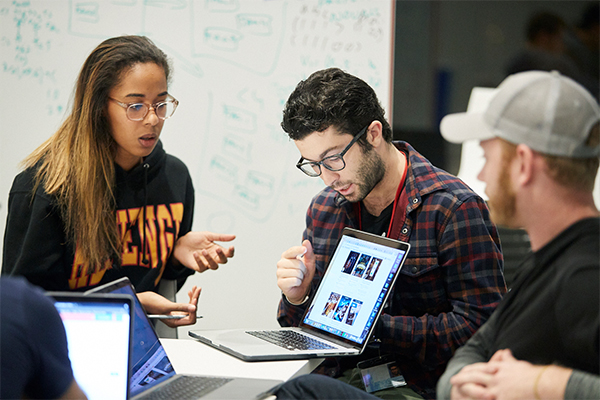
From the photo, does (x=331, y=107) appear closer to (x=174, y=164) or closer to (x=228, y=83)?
(x=174, y=164)

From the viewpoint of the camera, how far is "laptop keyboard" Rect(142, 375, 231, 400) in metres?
1.09

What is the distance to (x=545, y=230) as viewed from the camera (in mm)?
907

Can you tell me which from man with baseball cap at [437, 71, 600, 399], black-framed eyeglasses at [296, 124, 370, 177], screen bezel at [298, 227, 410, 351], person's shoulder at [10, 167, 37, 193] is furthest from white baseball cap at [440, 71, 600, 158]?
person's shoulder at [10, 167, 37, 193]

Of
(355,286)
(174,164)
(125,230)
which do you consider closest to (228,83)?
(174,164)

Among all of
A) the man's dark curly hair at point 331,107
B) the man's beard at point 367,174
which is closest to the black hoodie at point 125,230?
the man's dark curly hair at point 331,107

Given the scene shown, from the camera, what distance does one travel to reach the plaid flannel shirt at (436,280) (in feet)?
4.59

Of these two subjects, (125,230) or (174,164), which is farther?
(174,164)

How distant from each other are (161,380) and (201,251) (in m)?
0.61

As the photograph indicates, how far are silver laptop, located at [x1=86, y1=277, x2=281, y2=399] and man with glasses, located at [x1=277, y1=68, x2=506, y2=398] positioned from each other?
0.40 metres

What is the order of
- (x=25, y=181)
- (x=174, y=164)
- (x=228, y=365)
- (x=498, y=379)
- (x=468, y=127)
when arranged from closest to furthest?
(x=498, y=379), (x=468, y=127), (x=228, y=365), (x=25, y=181), (x=174, y=164)

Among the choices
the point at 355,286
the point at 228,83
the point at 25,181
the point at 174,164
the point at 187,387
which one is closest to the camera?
the point at 187,387

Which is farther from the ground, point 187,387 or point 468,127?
point 468,127

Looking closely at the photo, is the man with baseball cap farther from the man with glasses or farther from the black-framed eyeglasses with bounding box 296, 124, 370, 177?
the black-framed eyeglasses with bounding box 296, 124, 370, 177

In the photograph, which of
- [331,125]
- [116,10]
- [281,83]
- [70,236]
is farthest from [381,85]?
[70,236]
